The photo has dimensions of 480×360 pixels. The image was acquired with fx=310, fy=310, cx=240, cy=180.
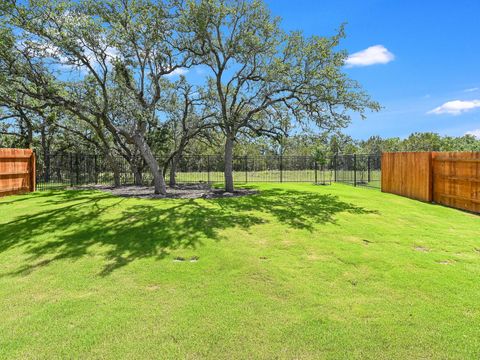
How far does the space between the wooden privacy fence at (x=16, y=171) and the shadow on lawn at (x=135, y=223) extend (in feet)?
9.44

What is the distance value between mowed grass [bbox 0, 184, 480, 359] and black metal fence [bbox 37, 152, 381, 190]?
11305 millimetres

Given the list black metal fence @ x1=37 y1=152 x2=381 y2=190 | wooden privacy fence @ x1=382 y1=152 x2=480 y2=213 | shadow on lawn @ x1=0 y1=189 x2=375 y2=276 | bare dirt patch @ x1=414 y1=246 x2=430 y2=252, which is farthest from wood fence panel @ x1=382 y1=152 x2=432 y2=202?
bare dirt patch @ x1=414 y1=246 x2=430 y2=252

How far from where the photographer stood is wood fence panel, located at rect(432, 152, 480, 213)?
9336 mm

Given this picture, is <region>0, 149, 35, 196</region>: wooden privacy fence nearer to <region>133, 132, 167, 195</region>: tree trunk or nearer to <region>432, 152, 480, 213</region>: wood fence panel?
<region>133, 132, 167, 195</region>: tree trunk

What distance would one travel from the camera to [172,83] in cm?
1600

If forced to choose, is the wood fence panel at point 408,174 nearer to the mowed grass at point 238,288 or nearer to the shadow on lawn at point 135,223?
the shadow on lawn at point 135,223

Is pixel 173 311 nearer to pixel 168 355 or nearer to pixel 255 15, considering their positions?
pixel 168 355

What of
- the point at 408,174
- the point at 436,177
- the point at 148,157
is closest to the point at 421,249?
the point at 436,177

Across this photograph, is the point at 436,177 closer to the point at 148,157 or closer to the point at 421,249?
the point at 421,249

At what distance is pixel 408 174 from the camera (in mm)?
12672

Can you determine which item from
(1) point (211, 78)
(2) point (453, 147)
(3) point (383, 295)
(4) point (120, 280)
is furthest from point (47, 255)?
(2) point (453, 147)

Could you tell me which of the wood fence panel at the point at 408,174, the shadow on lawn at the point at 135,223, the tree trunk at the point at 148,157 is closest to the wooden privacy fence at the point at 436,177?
the wood fence panel at the point at 408,174

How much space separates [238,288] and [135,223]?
4077 millimetres

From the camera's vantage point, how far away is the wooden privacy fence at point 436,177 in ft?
31.1
